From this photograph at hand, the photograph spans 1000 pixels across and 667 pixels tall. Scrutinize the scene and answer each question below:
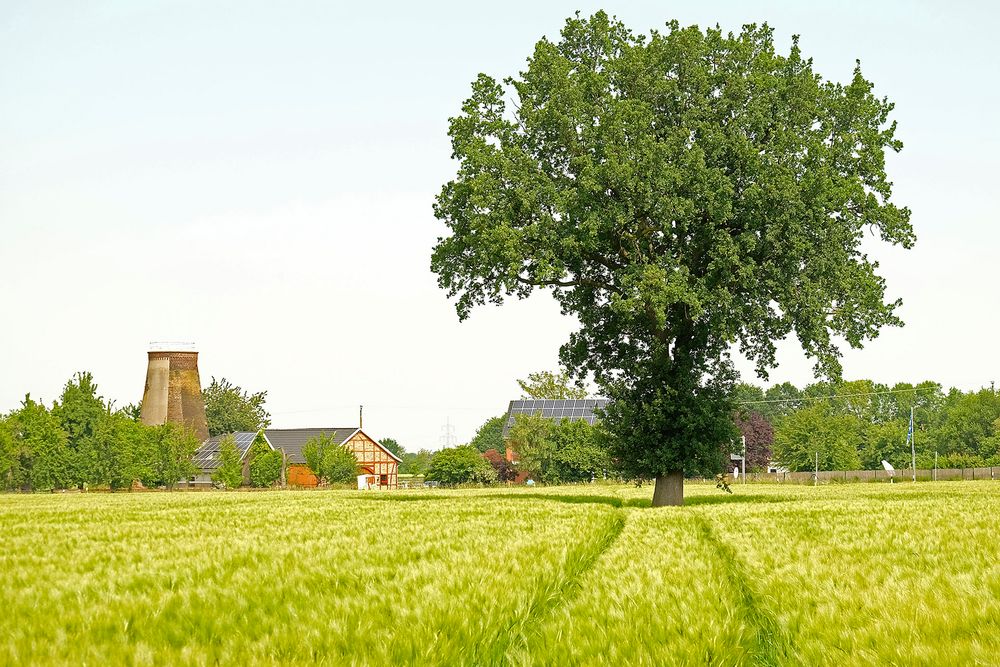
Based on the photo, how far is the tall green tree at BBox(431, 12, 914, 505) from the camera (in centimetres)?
3166

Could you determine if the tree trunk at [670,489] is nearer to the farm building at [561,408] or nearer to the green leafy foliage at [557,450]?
the green leafy foliage at [557,450]

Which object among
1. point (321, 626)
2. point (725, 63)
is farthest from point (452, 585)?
point (725, 63)

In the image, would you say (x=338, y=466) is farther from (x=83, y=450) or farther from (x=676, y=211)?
(x=676, y=211)

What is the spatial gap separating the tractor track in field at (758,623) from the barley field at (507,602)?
1.0 inches

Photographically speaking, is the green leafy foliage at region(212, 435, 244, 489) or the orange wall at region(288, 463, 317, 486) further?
the orange wall at region(288, 463, 317, 486)

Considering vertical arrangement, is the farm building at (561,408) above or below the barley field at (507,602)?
above

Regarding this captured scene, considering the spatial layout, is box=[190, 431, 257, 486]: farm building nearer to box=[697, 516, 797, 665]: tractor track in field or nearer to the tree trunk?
the tree trunk

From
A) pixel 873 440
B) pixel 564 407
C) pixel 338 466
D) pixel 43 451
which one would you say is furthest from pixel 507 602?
pixel 873 440

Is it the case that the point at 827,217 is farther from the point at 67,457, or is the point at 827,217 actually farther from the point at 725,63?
the point at 67,457

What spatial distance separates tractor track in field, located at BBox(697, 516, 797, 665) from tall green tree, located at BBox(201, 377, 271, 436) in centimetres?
16458

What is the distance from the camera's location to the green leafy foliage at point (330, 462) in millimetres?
105375

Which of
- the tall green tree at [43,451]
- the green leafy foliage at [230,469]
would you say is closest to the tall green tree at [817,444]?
the green leafy foliage at [230,469]

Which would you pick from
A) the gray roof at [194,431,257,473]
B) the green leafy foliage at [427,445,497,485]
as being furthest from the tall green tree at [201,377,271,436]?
the green leafy foliage at [427,445,497,485]

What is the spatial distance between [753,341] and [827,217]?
5.38 m
